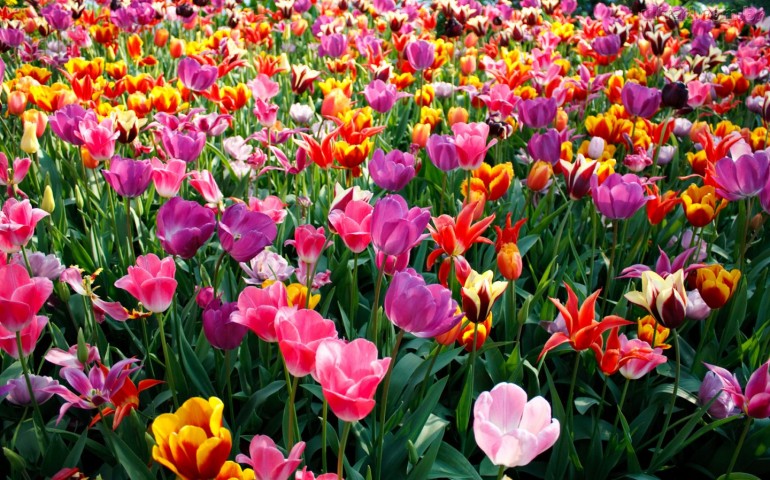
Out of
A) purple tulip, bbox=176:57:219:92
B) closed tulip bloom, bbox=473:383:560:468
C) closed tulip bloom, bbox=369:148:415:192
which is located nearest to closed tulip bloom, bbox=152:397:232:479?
closed tulip bloom, bbox=473:383:560:468

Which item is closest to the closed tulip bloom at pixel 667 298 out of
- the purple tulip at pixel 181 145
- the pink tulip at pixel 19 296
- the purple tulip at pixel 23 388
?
the pink tulip at pixel 19 296

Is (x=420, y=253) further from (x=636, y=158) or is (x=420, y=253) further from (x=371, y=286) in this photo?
(x=636, y=158)

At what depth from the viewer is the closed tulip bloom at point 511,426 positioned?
89cm

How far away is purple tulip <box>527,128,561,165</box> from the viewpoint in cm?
225

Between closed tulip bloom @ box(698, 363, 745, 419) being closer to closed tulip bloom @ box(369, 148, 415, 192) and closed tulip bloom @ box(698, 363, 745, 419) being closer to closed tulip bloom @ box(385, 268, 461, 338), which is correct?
closed tulip bloom @ box(385, 268, 461, 338)

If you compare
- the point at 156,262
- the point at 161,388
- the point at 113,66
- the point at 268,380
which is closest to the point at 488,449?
the point at 156,262

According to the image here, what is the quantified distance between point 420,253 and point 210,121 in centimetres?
93

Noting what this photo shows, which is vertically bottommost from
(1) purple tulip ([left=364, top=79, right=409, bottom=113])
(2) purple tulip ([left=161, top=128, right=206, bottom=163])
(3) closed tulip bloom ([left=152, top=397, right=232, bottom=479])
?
(1) purple tulip ([left=364, top=79, right=409, bottom=113])

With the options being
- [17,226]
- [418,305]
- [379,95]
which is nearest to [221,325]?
[418,305]

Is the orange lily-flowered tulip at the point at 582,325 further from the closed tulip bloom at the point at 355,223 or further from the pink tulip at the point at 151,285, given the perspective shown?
the pink tulip at the point at 151,285

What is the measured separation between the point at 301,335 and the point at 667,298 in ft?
2.51

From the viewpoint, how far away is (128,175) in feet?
5.52

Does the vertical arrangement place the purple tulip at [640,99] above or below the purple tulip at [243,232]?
below

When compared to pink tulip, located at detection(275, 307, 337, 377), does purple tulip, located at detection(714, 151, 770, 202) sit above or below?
below
